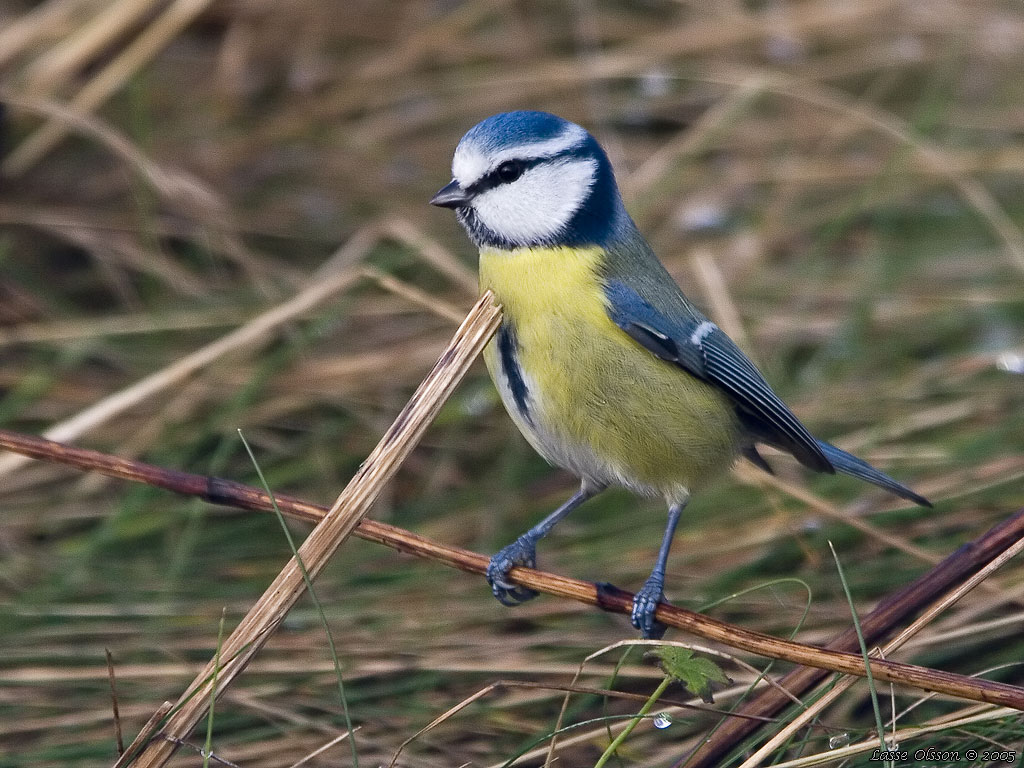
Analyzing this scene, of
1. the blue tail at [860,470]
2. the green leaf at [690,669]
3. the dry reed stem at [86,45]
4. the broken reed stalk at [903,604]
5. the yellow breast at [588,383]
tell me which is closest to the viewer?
the green leaf at [690,669]

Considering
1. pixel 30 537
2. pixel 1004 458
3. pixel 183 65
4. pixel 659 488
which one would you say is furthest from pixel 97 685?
pixel 183 65

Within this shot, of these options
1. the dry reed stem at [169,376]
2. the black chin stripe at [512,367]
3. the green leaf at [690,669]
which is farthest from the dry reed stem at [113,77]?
the green leaf at [690,669]

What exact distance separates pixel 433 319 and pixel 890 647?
5.64 feet

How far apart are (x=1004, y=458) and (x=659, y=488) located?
2.95ft

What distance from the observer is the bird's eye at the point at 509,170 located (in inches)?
70.4

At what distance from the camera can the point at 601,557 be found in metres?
2.35

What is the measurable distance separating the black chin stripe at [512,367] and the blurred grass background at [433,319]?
1.43 ft

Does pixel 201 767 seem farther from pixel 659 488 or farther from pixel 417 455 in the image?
pixel 417 455

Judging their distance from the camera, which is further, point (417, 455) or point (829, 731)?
point (417, 455)

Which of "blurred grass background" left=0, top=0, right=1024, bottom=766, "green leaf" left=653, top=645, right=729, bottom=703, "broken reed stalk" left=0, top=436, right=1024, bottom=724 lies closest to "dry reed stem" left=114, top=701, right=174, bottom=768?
"broken reed stalk" left=0, top=436, right=1024, bottom=724

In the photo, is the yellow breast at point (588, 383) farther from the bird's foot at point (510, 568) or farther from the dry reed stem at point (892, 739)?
the dry reed stem at point (892, 739)

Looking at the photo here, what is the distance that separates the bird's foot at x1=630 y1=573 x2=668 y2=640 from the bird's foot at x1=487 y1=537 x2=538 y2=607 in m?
0.16

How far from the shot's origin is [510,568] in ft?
5.62

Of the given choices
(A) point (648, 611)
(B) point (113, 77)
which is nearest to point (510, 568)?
(A) point (648, 611)
